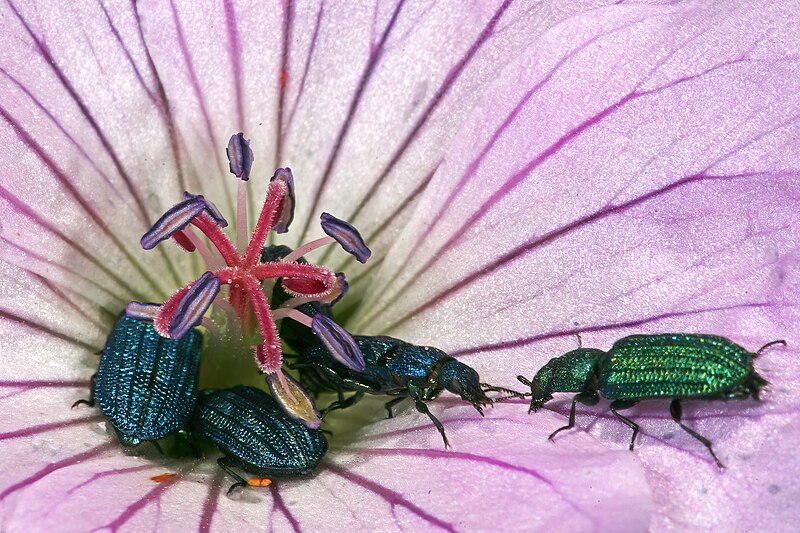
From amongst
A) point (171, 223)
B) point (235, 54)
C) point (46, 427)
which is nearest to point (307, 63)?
point (235, 54)

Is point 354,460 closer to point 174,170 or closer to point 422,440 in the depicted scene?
point 422,440

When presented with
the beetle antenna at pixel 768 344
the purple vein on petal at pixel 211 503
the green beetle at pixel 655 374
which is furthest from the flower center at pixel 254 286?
the beetle antenna at pixel 768 344

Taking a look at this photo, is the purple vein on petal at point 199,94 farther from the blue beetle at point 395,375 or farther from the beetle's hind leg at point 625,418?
the beetle's hind leg at point 625,418

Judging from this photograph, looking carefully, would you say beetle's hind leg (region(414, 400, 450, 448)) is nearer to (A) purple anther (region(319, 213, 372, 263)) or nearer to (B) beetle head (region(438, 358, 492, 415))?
(B) beetle head (region(438, 358, 492, 415))

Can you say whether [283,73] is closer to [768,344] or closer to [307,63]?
[307,63]

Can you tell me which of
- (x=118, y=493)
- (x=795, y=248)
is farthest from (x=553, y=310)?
(x=118, y=493)

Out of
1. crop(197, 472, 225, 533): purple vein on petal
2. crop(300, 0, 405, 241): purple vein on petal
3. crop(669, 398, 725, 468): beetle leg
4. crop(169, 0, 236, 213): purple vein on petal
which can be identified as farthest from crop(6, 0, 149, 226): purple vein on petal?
crop(669, 398, 725, 468): beetle leg
